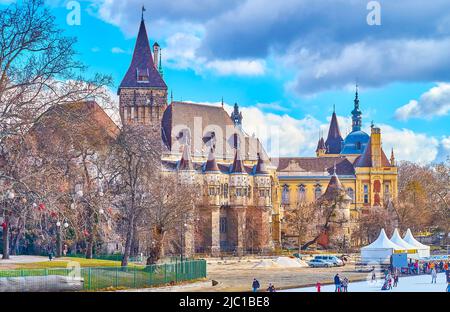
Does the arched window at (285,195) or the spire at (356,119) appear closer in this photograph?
the arched window at (285,195)

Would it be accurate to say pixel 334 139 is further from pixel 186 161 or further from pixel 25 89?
pixel 25 89

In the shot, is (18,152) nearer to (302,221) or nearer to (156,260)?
(156,260)

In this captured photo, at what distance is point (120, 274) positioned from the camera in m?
36.4

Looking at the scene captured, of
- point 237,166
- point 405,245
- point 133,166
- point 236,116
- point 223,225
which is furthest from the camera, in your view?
point 236,116

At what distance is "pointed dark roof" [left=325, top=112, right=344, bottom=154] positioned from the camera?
17538 cm

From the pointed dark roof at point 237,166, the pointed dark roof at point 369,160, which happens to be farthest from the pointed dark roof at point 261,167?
→ the pointed dark roof at point 369,160

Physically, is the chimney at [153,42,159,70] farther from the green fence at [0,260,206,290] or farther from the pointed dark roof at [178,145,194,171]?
the green fence at [0,260,206,290]

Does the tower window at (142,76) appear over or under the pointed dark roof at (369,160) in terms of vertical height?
over

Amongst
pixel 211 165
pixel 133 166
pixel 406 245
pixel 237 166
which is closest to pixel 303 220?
pixel 237 166

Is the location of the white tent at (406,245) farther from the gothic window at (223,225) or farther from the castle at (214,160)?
the gothic window at (223,225)

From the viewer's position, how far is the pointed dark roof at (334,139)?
17538 centimetres

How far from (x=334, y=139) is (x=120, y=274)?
144 m

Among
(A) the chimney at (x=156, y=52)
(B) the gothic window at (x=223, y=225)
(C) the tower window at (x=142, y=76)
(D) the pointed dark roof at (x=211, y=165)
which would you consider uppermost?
(A) the chimney at (x=156, y=52)

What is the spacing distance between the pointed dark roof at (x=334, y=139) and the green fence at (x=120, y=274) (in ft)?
441
